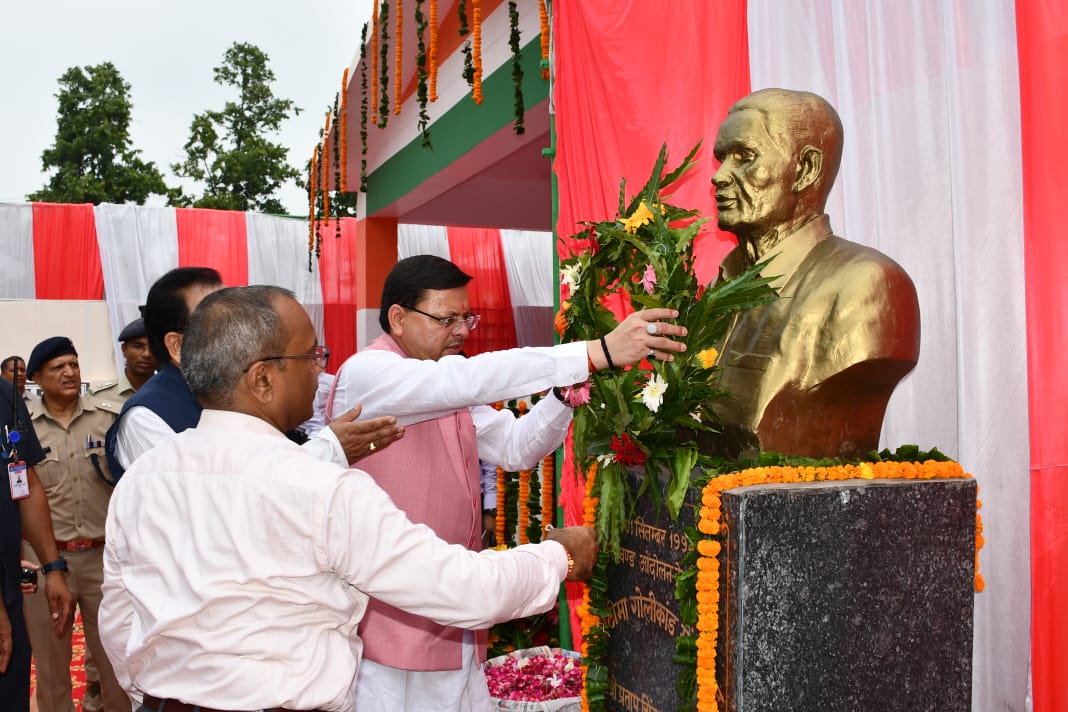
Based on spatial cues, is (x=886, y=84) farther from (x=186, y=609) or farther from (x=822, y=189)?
(x=186, y=609)

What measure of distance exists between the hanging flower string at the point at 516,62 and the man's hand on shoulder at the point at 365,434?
12.9ft

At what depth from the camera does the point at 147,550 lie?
1408mm

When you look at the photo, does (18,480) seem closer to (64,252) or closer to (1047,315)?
(1047,315)

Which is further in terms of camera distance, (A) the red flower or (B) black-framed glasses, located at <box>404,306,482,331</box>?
(B) black-framed glasses, located at <box>404,306,482,331</box>

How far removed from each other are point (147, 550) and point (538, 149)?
5.93 meters

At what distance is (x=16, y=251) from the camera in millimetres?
10891

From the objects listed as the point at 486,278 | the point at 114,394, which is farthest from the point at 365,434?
the point at 486,278

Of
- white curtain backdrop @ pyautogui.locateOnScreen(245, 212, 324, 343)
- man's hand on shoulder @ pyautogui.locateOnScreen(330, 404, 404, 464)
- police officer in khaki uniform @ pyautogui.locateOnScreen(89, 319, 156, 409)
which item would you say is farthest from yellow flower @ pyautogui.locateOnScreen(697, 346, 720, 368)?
white curtain backdrop @ pyautogui.locateOnScreen(245, 212, 324, 343)

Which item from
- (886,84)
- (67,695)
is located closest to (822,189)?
(886,84)

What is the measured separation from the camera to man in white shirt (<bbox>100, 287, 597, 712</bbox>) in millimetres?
1338

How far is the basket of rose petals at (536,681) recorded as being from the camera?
11.0 ft

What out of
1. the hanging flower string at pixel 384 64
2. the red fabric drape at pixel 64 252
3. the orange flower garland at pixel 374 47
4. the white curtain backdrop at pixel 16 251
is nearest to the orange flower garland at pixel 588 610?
the hanging flower string at pixel 384 64

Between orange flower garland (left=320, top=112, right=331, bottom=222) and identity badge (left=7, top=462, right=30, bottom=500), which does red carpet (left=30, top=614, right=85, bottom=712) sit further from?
orange flower garland (left=320, top=112, right=331, bottom=222)

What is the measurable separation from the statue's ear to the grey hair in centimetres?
125
